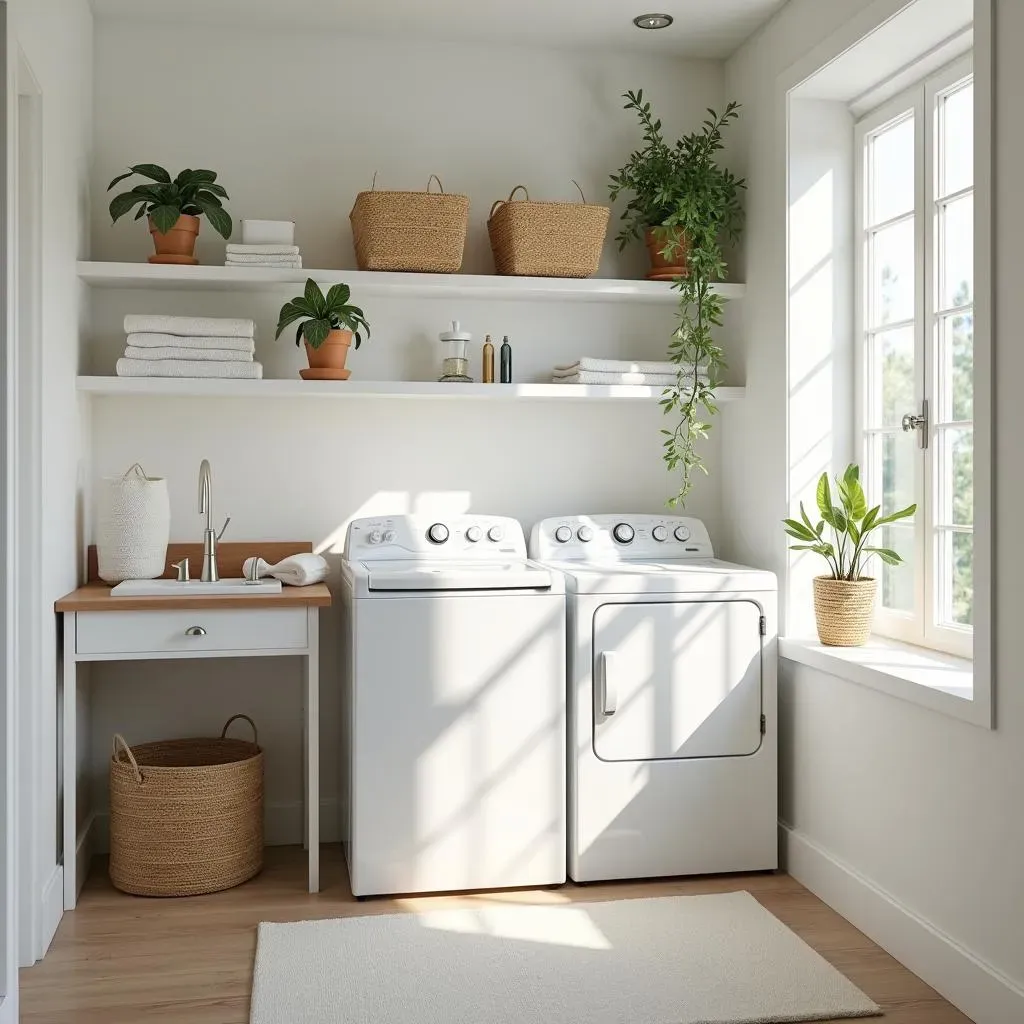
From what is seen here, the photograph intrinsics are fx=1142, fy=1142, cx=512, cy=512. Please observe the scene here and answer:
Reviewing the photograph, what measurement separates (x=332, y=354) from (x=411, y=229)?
1.40 ft

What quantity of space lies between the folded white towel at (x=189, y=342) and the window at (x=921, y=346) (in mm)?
1762

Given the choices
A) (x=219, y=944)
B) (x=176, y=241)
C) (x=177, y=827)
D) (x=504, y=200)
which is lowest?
(x=219, y=944)

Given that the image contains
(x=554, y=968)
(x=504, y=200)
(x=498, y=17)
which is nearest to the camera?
(x=554, y=968)

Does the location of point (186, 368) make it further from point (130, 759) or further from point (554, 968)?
point (554, 968)

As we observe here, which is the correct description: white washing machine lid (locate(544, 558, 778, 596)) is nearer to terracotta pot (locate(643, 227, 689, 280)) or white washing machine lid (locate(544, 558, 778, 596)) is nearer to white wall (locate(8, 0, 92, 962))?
terracotta pot (locate(643, 227, 689, 280))

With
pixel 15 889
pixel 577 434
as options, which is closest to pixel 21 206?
pixel 15 889

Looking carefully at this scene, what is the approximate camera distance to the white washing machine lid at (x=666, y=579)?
311 cm

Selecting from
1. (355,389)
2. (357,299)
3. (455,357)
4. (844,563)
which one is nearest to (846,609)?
(844,563)

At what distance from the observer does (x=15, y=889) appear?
2.33 m

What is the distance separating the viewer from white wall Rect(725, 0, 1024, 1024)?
2.24 meters

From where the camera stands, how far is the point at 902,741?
Answer: 266 cm

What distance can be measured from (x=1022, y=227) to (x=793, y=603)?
134 centimetres

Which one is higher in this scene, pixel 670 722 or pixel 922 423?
pixel 922 423

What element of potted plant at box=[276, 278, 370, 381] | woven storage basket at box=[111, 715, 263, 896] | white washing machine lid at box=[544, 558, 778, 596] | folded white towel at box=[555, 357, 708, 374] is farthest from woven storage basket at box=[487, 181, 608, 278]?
woven storage basket at box=[111, 715, 263, 896]
